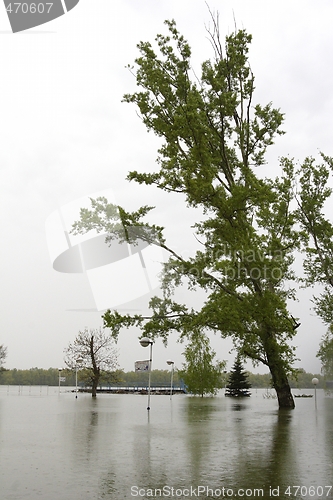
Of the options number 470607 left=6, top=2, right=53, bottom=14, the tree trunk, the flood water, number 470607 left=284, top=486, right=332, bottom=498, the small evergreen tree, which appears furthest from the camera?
the small evergreen tree

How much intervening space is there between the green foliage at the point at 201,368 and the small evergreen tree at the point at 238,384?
6.57 m

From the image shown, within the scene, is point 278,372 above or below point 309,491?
above

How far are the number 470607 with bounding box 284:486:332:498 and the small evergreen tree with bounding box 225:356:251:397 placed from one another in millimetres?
45739

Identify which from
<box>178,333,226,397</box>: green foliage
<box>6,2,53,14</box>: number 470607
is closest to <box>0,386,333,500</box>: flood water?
<box>6,2,53,14</box>: number 470607

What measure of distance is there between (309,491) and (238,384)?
156 feet

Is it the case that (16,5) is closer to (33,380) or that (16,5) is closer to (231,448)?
(231,448)

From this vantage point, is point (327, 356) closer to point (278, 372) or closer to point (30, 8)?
point (278, 372)

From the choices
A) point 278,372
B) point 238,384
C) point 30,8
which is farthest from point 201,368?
point 30,8

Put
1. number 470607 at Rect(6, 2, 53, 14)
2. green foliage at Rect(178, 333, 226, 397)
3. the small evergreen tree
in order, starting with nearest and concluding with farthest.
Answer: number 470607 at Rect(6, 2, 53, 14)
green foliage at Rect(178, 333, 226, 397)
the small evergreen tree

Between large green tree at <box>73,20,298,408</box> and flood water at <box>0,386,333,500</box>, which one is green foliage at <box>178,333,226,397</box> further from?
flood water at <box>0,386,333,500</box>

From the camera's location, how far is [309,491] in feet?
21.5

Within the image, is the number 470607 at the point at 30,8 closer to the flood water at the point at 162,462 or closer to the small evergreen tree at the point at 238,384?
the flood water at the point at 162,462

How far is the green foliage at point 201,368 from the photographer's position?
4509 cm

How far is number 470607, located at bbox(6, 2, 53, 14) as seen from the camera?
12.3m
